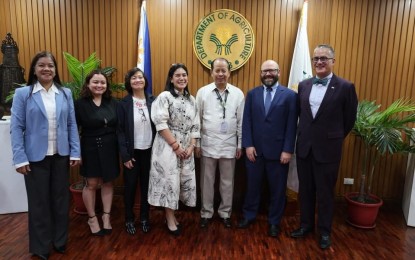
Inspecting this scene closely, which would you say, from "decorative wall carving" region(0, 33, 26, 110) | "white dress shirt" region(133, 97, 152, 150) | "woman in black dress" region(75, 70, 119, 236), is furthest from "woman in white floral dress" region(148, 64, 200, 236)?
"decorative wall carving" region(0, 33, 26, 110)

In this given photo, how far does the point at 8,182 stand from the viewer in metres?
3.18

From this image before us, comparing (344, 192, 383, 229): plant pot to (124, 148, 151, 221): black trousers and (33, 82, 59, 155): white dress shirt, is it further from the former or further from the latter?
(33, 82, 59, 155): white dress shirt

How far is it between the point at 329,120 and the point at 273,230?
3.77ft

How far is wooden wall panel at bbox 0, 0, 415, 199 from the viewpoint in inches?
135

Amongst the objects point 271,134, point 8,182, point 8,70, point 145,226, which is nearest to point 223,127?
point 271,134

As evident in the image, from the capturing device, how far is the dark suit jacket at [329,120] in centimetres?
251

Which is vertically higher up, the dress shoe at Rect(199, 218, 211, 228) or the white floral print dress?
the white floral print dress

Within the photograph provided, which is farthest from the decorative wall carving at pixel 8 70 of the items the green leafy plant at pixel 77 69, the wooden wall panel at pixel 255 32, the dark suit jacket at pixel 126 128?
the dark suit jacket at pixel 126 128

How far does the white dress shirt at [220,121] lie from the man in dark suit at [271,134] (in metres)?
0.10

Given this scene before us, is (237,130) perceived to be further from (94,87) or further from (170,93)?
(94,87)

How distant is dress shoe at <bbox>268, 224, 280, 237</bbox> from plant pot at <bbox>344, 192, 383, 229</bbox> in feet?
2.77

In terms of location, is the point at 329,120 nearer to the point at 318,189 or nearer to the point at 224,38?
the point at 318,189

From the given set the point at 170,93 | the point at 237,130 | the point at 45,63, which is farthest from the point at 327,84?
the point at 45,63

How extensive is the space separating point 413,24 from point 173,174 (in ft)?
10.1
